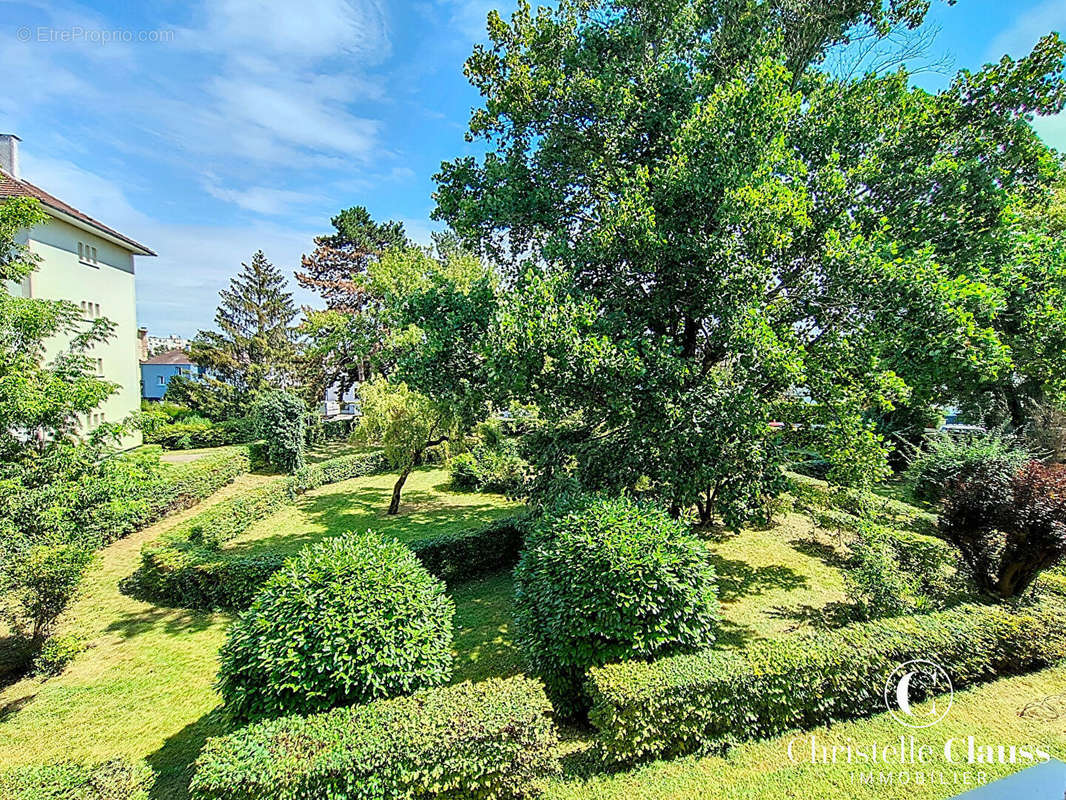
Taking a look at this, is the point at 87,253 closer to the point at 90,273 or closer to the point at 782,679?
the point at 90,273

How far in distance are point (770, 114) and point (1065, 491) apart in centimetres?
812

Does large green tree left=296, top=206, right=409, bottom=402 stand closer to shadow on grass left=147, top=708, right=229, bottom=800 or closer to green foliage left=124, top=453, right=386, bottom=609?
green foliage left=124, top=453, right=386, bottom=609

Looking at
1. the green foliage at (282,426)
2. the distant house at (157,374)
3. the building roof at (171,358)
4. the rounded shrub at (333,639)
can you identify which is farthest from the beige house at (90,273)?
the building roof at (171,358)

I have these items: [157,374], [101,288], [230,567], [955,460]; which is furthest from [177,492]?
[157,374]

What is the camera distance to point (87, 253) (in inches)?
857

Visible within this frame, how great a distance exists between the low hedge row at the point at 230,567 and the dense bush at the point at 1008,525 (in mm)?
9085

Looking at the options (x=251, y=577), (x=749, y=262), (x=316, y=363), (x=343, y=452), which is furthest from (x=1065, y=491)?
(x=316, y=363)

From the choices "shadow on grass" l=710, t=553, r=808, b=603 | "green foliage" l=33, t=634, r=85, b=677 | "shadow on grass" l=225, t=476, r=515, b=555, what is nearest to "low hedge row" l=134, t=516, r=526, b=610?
"shadow on grass" l=225, t=476, r=515, b=555

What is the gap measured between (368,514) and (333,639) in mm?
12527

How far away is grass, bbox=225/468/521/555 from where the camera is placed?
1461cm

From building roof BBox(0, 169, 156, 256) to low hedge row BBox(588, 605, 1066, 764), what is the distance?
23.2m

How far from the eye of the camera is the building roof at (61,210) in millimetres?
17536

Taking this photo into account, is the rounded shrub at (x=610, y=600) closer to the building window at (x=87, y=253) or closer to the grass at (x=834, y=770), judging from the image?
the grass at (x=834, y=770)

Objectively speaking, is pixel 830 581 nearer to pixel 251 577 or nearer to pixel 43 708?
pixel 251 577
